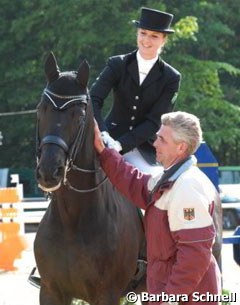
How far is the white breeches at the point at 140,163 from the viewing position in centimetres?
707

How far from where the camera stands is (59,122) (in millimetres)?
5723


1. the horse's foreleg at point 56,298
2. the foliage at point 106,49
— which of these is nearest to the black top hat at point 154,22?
the horse's foreleg at point 56,298

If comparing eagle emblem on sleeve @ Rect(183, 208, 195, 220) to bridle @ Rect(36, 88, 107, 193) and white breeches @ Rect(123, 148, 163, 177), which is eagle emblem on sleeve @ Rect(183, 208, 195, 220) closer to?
bridle @ Rect(36, 88, 107, 193)

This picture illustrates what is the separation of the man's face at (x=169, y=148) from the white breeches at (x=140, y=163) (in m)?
2.23

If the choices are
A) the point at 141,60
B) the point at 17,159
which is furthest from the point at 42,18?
the point at 141,60

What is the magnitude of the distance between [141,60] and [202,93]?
2467cm

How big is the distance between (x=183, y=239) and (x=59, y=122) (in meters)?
1.56

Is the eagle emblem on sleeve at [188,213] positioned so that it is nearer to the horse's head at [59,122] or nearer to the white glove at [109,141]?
the horse's head at [59,122]

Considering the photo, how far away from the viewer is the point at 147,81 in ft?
23.3

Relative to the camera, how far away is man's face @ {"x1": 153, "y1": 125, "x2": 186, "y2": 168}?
4742 mm

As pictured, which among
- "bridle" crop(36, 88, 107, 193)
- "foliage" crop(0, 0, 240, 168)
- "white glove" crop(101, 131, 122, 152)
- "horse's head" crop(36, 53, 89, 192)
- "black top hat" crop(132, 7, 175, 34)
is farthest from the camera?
"foliage" crop(0, 0, 240, 168)

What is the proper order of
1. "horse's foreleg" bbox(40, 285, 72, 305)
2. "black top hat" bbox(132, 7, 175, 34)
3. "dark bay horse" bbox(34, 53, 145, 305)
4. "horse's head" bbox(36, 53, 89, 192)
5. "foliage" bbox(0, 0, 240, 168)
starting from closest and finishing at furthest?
"horse's head" bbox(36, 53, 89, 192), "dark bay horse" bbox(34, 53, 145, 305), "horse's foreleg" bbox(40, 285, 72, 305), "black top hat" bbox(132, 7, 175, 34), "foliage" bbox(0, 0, 240, 168)

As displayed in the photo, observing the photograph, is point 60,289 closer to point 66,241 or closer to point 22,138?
point 66,241

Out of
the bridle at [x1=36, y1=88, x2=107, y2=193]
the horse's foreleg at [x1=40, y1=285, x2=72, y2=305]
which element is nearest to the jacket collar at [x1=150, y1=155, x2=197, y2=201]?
the bridle at [x1=36, y1=88, x2=107, y2=193]
